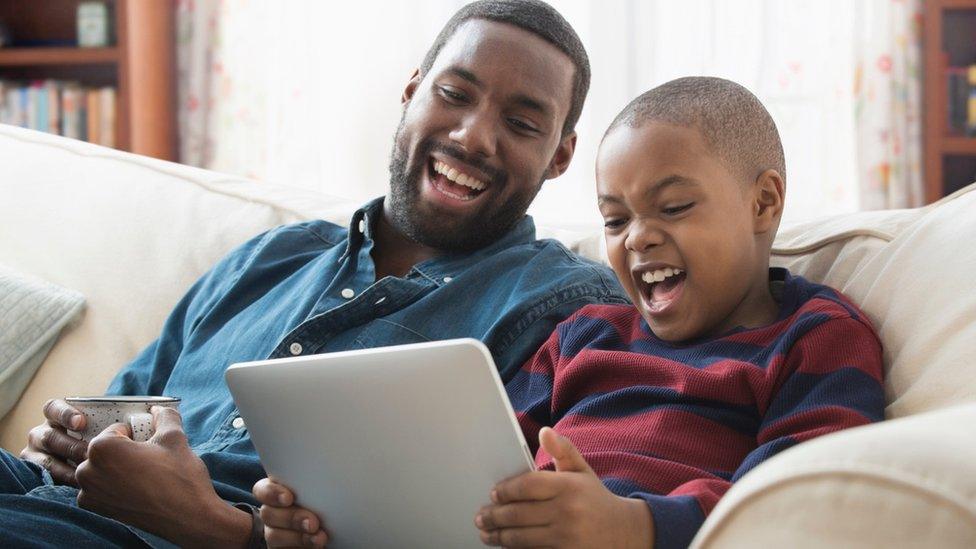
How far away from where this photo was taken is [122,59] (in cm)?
370

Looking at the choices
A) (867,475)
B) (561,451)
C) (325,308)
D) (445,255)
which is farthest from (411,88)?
(867,475)

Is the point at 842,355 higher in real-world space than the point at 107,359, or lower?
higher

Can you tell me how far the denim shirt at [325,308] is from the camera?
1.45 metres

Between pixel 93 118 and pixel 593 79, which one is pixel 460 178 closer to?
pixel 593 79

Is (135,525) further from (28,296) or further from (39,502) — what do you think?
(28,296)

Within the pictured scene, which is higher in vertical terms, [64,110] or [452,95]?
[452,95]

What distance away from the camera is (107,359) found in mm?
1820

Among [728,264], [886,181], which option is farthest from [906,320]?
[886,181]

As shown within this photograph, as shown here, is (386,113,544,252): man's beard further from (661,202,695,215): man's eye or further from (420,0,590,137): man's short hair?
(661,202,695,215): man's eye

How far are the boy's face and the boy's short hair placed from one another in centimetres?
2

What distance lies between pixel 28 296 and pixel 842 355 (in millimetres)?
1231

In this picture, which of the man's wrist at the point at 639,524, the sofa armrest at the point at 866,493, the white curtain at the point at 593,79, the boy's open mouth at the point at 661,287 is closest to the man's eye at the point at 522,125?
the boy's open mouth at the point at 661,287

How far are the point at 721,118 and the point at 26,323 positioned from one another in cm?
108

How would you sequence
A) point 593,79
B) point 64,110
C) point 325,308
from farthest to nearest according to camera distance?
1. point 64,110
2. point 593,79
3. point 325,308
